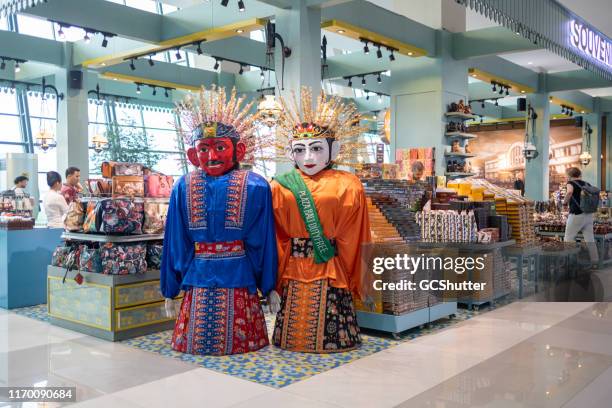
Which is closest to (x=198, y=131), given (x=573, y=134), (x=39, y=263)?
(x=39, y=263)

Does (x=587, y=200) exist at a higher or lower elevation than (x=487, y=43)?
lower

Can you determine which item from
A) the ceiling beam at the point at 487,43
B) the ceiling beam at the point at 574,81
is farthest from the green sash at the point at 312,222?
the ceiling beam at the point at 574,81

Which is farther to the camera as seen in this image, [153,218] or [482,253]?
[153,218]

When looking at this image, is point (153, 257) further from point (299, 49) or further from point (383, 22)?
point (383, 22)

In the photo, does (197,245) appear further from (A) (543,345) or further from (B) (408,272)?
(A) (543,345)

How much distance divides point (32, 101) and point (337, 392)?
43.1 feet

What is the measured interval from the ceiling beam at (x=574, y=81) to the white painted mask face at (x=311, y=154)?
404 inches

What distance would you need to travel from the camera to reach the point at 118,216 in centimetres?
496

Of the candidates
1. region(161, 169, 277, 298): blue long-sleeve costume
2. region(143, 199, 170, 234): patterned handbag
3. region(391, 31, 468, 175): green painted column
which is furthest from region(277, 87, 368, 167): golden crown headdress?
region(391, 31, 468, 175): green painted column

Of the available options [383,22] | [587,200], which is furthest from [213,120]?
[587,200]

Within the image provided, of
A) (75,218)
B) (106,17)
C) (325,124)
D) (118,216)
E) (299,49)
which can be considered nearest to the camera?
(325,124)

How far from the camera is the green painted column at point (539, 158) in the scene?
14312mm

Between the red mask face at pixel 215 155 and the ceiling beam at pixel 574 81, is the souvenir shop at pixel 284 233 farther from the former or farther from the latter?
the ceiling beam at pixel 574 81

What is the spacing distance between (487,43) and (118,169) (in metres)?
6.97
